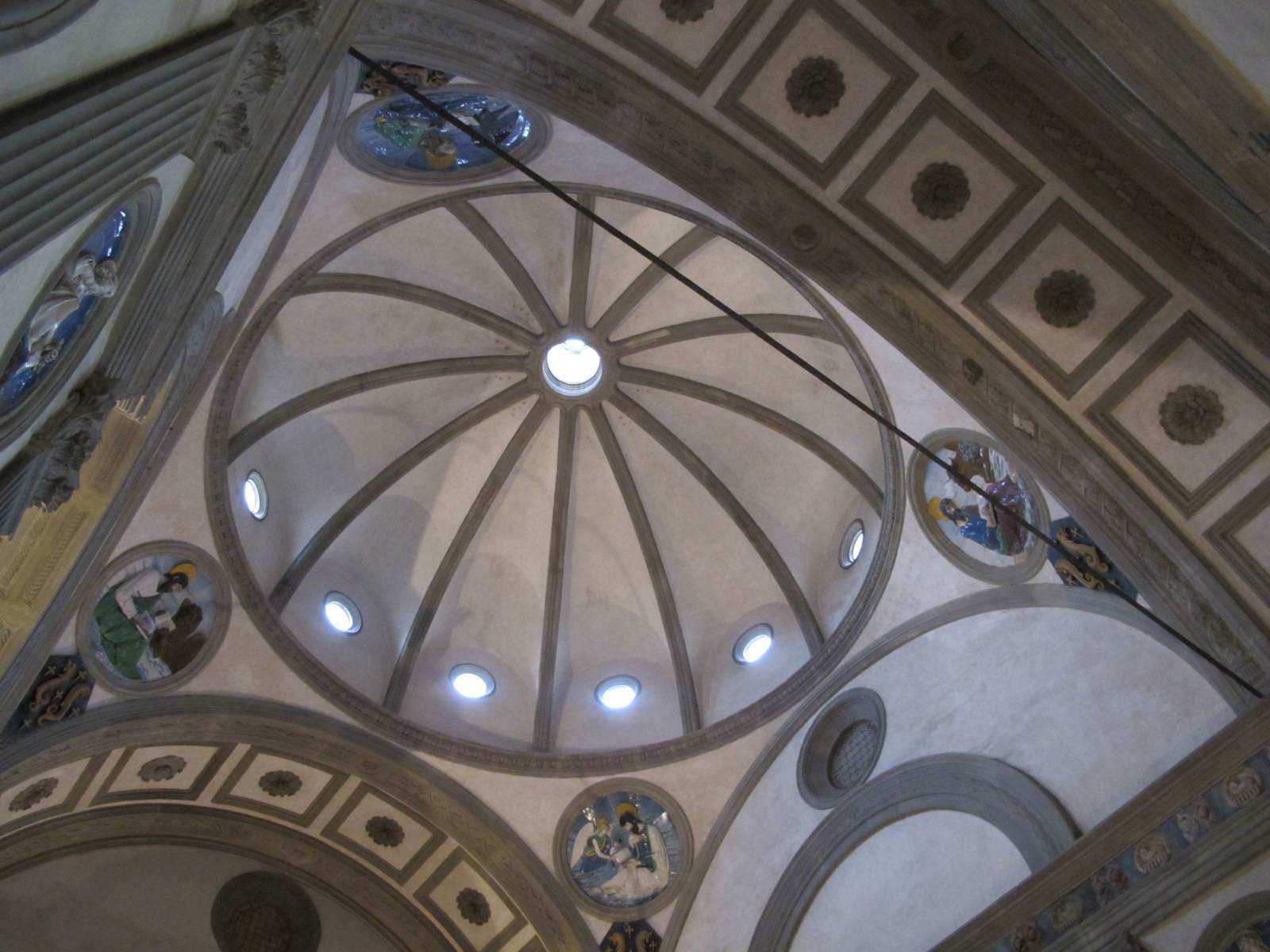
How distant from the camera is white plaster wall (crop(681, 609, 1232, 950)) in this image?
10.4 m

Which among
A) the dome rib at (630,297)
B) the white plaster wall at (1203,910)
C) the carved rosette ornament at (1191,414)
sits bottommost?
the white plaster wall at (1203,910)

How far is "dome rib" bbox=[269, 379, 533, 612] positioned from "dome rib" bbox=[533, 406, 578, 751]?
0.90 meters

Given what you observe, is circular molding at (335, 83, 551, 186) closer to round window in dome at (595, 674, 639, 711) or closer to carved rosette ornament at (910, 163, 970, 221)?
carved rosette ornament at (910, 163, 970, 221)

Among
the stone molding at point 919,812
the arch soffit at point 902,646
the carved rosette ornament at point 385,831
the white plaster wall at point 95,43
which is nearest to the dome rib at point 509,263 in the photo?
the arch soffit at point 902,646

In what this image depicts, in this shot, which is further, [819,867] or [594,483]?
[594,483]

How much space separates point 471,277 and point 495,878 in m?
7.94

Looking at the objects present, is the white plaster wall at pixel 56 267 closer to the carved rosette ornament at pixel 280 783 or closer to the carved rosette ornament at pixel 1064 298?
the carved rosette ornament at pixel 1064 298

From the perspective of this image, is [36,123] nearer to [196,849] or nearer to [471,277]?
[471,277]

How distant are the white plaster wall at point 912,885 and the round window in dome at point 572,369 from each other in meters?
7.80

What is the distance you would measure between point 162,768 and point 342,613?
2.96 metres

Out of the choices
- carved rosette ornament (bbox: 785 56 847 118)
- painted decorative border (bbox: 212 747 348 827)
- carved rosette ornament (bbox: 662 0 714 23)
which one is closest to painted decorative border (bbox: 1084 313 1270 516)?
carved rosette ornament (bbox: 785 56 847 118)

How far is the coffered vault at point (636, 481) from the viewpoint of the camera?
24.2ft

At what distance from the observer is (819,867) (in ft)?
44.2

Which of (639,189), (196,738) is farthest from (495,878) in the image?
(639,189)
